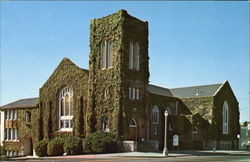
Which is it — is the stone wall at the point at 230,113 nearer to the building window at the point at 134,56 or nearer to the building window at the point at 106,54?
the building window at the point at 134,56

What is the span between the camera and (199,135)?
50.0 meters

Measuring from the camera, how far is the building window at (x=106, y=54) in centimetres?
4028

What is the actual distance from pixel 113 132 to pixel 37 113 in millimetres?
15252

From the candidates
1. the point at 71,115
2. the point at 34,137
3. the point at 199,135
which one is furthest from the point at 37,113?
the point at 199,135

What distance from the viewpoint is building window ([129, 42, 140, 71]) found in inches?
1577

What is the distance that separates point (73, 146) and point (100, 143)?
363 centimetres

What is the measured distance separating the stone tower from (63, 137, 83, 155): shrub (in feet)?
8.20

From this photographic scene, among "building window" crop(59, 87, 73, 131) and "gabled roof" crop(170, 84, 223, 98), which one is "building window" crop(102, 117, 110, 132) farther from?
"gabled roof" crop(170, 84, 223, 98)

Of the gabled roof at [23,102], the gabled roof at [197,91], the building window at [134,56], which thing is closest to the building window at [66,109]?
the building window at [134,56]

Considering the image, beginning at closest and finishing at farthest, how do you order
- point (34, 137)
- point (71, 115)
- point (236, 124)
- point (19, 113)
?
point (71, 115)
point (34, 137)
point (19, 113)
point (236, 124)

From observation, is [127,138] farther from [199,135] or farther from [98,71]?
[199,135]

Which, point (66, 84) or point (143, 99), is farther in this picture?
point (66, 84)

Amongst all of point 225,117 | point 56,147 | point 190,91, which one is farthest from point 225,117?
point 56,147

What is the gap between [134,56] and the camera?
40812 millimetres
